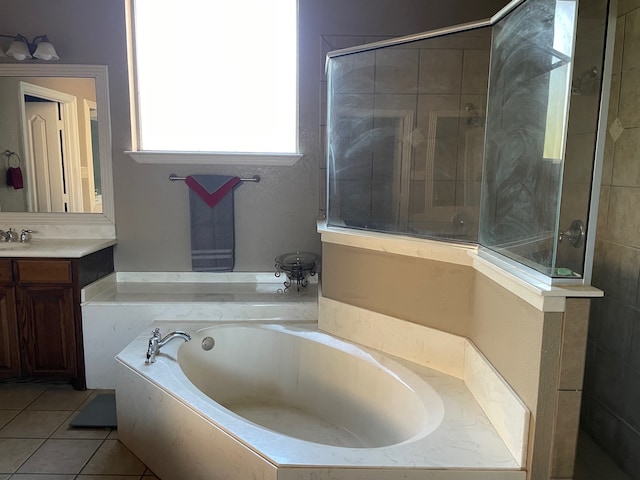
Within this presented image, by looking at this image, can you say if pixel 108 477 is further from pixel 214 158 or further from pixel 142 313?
pixel 214 158

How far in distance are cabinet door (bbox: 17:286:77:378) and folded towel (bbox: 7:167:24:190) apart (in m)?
0.82

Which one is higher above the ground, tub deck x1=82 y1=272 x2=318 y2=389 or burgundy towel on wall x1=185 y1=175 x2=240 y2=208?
burgundy towel on wall x1=185 y1=175 x2=240 y2=208

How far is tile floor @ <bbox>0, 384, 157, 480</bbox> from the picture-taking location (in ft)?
6.77

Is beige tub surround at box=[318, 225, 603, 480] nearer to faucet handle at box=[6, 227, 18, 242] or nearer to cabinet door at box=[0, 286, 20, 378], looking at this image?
cabinet door at box=[0, 286, 20, 378]

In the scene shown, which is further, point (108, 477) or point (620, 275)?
point (620, 275)

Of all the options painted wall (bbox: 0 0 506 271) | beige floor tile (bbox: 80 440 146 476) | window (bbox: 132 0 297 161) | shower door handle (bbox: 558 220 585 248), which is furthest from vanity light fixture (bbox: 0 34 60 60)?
shower door handle (bbox: 558 220 585 248)

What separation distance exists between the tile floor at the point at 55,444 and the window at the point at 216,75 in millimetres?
1635

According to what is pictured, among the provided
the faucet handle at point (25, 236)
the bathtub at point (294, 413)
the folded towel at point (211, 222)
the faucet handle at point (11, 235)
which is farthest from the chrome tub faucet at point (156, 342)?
the faucet handle at point (11, 235)

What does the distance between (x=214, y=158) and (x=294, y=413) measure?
1670 millimetres

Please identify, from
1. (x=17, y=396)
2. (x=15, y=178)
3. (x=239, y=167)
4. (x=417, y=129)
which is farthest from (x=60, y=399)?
(x=417, y=129)

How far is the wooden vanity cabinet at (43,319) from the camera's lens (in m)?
2.74

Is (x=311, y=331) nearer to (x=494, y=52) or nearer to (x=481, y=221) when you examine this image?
(x=481, y=221)

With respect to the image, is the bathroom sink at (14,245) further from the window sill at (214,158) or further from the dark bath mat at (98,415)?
the dark bath mat at (98,415)

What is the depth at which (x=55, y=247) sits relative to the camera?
9.41 feet
